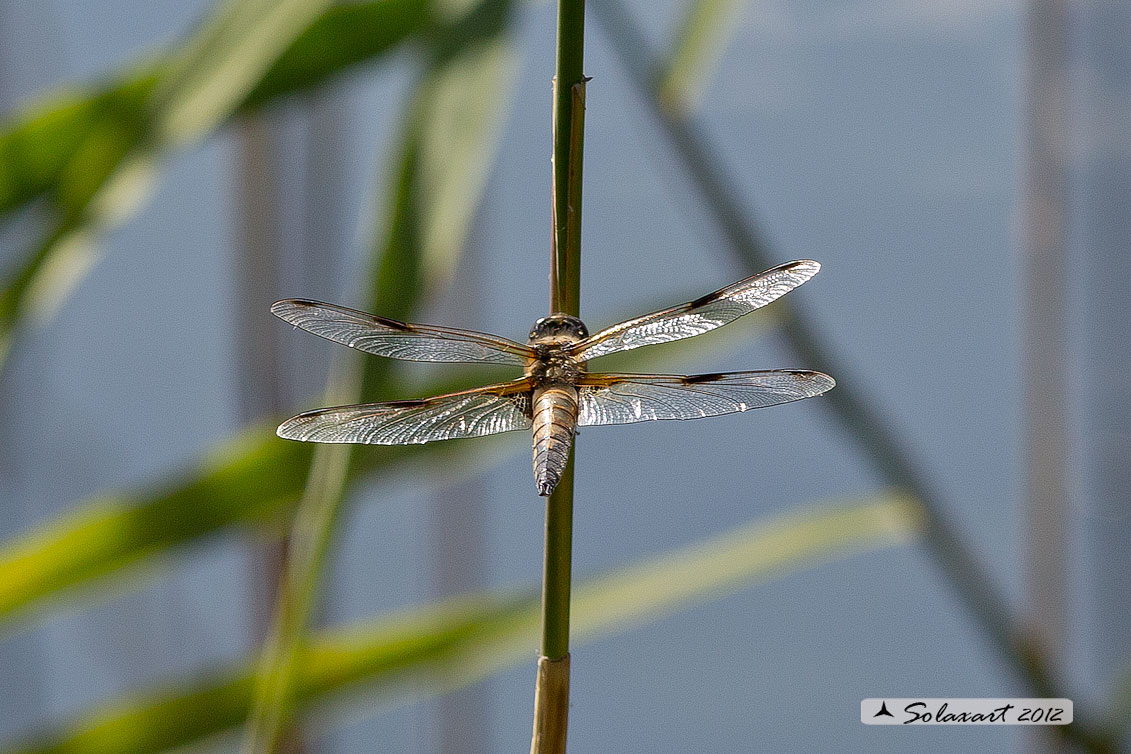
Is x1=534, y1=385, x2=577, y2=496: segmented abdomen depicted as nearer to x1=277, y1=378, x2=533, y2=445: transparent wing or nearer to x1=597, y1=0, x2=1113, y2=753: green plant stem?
x1=277, y1=378, x2=533, y2=445: transparent wing

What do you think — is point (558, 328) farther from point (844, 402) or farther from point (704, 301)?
point (844, 402)

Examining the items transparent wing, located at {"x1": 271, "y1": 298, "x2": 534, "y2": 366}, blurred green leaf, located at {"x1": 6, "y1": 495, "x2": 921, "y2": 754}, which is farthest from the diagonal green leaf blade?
blurred green leaf, located at {"x1": 6, "y1": 495, "x2": 921, "y2": 754}

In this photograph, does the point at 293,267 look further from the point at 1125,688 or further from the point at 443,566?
the point at 1125,688

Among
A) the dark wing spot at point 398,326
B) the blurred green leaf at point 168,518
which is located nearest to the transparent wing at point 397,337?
the dark wing spot at point 398,326

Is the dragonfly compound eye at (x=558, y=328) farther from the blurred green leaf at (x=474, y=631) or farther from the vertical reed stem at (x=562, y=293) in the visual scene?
the blurred green leaf at (x=474, y=631)

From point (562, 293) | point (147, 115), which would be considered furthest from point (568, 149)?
point (147, 115)

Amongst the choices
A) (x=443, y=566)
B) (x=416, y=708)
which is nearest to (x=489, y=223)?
(x=443, y=566)
